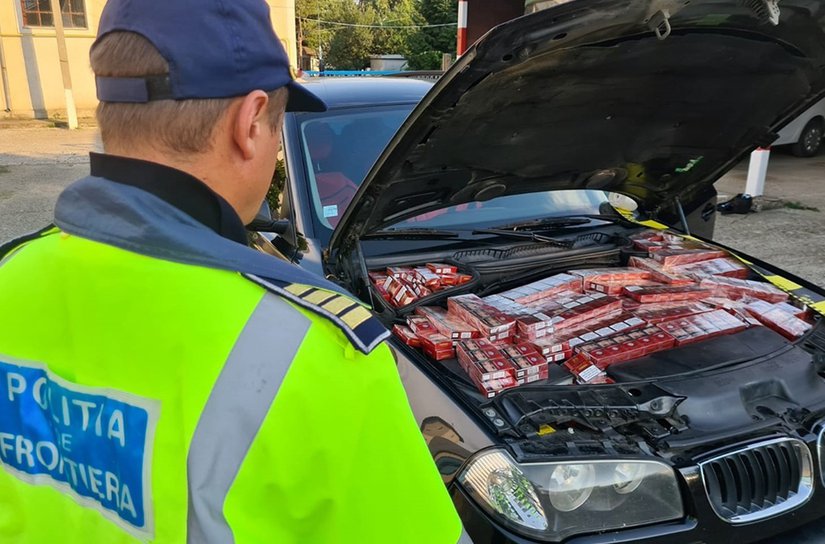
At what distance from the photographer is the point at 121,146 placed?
87 centimetres

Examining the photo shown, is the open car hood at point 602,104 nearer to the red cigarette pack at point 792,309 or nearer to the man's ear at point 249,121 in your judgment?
the red cigarette pack at point 792,309

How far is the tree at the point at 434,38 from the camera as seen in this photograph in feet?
101

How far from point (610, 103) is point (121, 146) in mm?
2008

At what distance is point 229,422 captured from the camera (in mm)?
732

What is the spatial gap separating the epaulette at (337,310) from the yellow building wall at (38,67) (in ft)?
56.7

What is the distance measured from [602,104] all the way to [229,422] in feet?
6.91

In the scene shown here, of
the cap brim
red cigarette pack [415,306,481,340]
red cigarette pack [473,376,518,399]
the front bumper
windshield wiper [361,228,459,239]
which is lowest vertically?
the front bumper

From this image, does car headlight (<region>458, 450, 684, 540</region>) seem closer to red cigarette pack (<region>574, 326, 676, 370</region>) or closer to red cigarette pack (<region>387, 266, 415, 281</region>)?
red cigarette pack (<region>574, 326, 676, 370</region>)

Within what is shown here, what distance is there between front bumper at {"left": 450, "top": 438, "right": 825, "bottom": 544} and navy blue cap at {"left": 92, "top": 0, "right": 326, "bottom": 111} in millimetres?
1170

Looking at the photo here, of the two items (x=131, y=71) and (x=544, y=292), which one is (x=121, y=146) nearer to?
(x=131, y=71)

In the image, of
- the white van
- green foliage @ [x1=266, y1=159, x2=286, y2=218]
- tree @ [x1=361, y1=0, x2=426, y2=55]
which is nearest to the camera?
green foliage @ [x1=266, y1=159, x2=286, y2=218]

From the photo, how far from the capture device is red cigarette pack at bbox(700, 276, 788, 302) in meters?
2.52

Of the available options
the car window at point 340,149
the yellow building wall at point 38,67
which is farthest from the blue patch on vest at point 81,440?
the yellow building wall at point 38,67

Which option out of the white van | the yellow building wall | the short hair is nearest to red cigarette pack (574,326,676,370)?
the short hair
